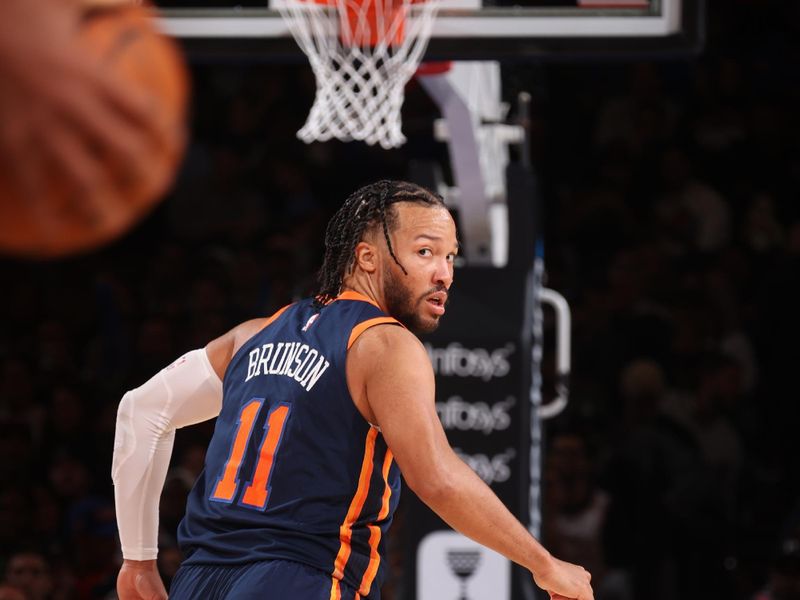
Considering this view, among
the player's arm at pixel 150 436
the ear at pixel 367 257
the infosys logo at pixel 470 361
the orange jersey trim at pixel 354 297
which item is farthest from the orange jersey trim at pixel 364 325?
the infosys logo at pixel 470 361

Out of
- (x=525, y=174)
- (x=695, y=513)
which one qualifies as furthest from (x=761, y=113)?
(x=525, y=174)

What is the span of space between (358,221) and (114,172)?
1.67 meters

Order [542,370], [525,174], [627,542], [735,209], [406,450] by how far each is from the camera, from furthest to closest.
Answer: [735,209]
[542,370]
[627,542]
[525,174]
[406,450]

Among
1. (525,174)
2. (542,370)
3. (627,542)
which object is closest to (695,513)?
(627,542)

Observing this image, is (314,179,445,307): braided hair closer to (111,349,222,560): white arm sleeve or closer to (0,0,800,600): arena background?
(111,349,222,560): white arm sleeve

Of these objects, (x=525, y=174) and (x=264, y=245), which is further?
(x=264, y=245)

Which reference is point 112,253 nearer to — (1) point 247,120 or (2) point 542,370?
(1) point 247,120

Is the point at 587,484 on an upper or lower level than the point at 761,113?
lower

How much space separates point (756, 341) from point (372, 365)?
564 centimetres

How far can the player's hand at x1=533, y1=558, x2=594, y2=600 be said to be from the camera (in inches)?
119

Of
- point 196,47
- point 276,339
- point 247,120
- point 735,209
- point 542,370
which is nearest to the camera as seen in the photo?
point 276,339

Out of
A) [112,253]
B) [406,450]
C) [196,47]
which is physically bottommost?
[112,253]

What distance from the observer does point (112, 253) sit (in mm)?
9531

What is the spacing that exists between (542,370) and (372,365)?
5.11 m
